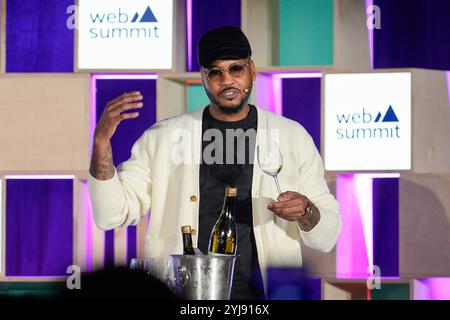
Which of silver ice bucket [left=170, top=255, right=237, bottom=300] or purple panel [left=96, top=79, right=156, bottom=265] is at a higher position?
purple panel [left=96, top=79, right=156, bottom=265]

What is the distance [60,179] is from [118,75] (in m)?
0.68

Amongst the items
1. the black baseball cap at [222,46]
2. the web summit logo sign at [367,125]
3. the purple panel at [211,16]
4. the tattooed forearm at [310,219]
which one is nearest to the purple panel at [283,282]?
the tattooed forearm at [310,219]

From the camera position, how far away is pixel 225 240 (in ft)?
8.54

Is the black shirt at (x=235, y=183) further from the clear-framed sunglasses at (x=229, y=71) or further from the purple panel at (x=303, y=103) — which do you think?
the purple panel at (x=303, y=103)

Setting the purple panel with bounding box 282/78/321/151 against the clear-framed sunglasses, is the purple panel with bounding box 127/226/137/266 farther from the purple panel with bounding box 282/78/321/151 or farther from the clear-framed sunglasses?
Result: the clear-framed sunglasses

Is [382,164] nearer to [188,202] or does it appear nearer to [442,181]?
[442,181]

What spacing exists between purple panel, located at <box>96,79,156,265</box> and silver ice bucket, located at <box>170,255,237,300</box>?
107 inches

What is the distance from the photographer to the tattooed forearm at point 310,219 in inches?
100

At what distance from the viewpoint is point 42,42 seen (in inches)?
186

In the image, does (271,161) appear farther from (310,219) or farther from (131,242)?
(131,242)

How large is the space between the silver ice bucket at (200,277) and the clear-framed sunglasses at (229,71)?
1.04 meters

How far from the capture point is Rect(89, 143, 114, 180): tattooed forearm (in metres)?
2.53

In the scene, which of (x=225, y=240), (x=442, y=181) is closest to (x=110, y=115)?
(x=225, y=240)

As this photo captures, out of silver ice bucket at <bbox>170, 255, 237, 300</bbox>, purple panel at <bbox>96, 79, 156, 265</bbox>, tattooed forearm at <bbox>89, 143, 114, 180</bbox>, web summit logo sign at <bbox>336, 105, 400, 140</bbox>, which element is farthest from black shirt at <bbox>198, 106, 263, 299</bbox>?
purple panel at <bbox>96, 79, 156, 265</bbox>
